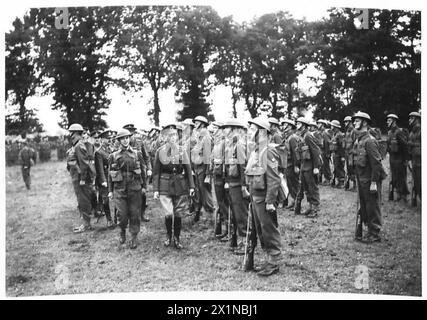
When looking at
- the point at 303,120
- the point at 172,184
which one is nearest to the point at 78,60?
the point at 172,184

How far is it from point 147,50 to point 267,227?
3.65 metres

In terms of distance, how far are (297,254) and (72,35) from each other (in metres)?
5.26

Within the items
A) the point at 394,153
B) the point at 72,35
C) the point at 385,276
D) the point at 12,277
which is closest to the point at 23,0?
the point at 72,35

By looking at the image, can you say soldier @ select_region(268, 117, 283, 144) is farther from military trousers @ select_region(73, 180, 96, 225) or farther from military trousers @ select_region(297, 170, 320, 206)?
military trousers @ select_region(73, 180, 96, 225)

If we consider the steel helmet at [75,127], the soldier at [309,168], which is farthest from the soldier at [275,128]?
the steel helmet at [75,127]

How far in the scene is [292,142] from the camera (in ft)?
35.3

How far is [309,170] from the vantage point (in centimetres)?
1022

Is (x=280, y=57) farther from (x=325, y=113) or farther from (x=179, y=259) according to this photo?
(x=179, y=259)

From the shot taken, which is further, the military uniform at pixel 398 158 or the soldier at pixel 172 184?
the military uniform at pixel 398 158

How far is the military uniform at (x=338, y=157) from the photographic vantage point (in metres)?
11.7

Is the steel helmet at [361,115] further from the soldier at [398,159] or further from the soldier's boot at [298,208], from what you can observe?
the soldier's boot at [298,208]

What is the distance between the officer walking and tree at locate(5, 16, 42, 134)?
5.51 metres

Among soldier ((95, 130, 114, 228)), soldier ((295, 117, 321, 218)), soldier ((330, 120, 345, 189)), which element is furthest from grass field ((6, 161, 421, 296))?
soldier ((330, 120, 345, 189))

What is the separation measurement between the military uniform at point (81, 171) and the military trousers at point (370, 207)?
5.58 meters
